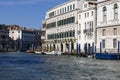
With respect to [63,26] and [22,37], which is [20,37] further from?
[63,26]

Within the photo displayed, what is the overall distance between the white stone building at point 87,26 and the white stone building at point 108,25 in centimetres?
322

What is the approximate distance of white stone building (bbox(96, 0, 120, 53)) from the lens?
54594mm

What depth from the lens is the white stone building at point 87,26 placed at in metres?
63.9

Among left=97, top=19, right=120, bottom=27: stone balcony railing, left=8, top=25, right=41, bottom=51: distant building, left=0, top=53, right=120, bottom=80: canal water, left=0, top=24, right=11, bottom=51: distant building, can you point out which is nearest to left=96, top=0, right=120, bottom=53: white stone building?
left=97, top=19, right=120, bottom=27: stone balcony railing

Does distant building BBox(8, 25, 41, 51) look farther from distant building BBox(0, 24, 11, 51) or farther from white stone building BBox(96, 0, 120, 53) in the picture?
white stone building BBox(96, 0, 120, 53)

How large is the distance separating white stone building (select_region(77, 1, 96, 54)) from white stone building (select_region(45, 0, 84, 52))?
2.82 m

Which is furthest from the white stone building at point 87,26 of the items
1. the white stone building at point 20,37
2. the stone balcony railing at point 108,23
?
the white stone building at point 20,37

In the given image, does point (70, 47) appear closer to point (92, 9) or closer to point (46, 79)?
point (92, 9)

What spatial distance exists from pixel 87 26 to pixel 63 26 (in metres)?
13.9

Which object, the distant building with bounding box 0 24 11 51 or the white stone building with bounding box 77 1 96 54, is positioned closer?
the white stone building with bounding box 77 1 96 54

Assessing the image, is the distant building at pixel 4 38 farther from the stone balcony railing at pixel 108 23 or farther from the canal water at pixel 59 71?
the canal water at pixel 59 71

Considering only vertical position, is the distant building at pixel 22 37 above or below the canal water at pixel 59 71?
above

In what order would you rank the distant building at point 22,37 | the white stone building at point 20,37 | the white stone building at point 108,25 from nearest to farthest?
the white stone building at point 108,25 < the white stone building at point 20,37 < the distant building at point 22,37

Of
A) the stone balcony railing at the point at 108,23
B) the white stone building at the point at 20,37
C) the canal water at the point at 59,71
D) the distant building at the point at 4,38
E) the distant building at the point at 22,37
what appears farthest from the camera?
the distant building at the point at 22,37
